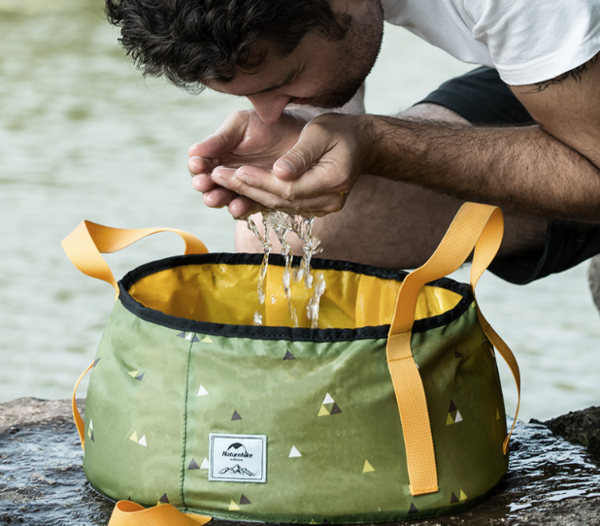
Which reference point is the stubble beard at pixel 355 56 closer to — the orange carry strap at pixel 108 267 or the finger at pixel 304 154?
the finger at pixel 304 154

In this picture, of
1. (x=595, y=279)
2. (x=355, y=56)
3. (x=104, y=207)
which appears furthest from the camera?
(x=104, y=207)

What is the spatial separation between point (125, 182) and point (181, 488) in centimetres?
246

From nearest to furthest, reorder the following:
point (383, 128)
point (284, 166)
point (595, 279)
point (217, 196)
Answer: point (284, 166)
point (217, 196)
point (383, 128)
point (595, 279)

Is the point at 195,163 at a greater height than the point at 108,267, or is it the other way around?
the point at 195,163

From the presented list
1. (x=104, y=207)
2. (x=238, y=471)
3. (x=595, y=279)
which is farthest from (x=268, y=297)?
(x=104, y=207)

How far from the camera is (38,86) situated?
473cm

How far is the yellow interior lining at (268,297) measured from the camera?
1255 mm

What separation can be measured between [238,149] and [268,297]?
0.26m

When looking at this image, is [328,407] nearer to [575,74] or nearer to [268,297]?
[268,297]

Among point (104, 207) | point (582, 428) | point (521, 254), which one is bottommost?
point (582, 428)

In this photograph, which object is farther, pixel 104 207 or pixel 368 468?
pixel 104 207

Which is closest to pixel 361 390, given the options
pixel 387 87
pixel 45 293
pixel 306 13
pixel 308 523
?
pixel 308 523

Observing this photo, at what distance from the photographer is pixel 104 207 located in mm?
2994

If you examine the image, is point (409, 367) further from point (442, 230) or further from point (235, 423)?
point (442, 230)
